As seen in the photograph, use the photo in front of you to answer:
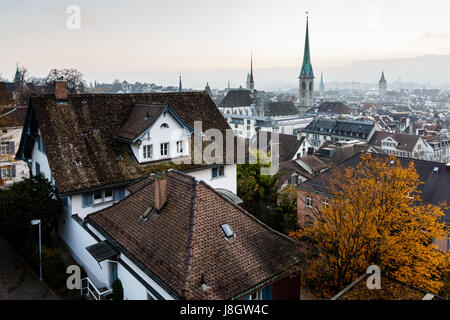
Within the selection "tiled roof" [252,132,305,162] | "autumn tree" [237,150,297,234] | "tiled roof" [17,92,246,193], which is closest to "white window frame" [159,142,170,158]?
"tiled roof" [17,92,246,193]

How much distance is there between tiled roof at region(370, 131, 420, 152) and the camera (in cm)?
8694

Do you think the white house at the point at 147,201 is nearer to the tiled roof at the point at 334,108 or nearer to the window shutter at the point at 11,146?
the window shutter at the point at 11,146

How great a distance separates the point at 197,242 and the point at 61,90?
51.6 feet

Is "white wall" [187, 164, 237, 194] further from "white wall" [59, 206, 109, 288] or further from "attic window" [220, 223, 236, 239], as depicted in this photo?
"attic window" [220, 223, 236, 239]

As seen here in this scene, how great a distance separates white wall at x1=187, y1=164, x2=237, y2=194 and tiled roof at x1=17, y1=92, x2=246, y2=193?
81 cm

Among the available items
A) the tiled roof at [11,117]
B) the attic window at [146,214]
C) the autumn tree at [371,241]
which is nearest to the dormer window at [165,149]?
the attic window at [146,214]

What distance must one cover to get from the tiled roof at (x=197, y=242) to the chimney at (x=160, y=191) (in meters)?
0.24

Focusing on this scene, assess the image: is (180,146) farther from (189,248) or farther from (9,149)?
(9,149)

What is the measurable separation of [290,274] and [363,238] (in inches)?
217

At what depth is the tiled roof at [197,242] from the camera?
13861 millimetres

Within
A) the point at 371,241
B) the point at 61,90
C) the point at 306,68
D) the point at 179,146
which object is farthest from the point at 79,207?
the point at 306,68

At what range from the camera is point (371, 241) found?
64.5 feet
